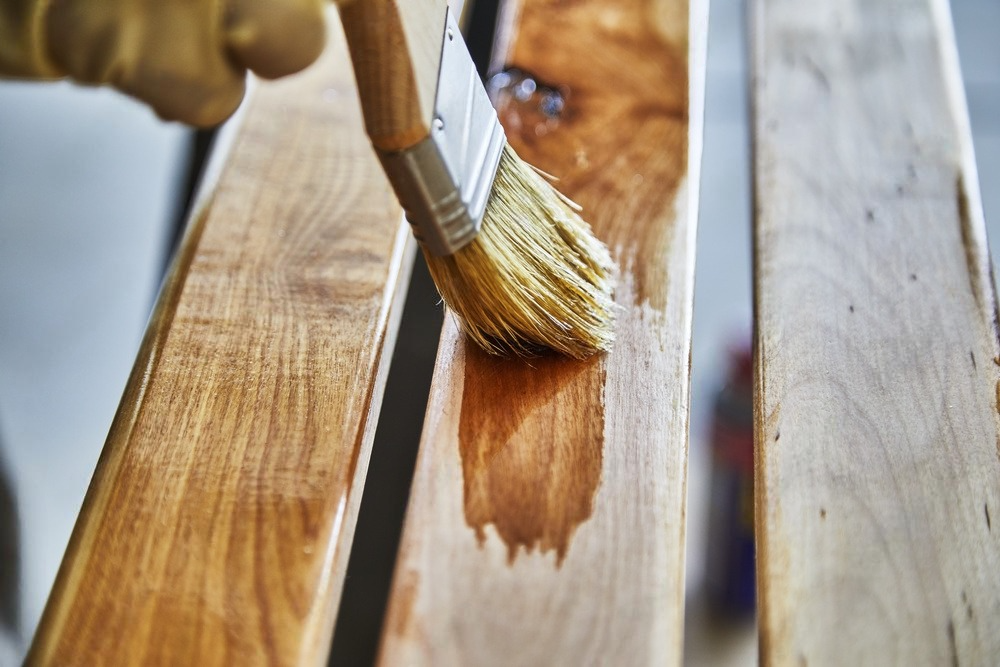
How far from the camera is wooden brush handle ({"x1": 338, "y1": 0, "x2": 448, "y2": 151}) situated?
0.68m

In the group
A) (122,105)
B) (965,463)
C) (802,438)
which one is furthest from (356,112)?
(122,105)

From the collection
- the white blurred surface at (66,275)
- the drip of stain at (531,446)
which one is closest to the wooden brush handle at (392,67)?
the drip of stain at (531,446)

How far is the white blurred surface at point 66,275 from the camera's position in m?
1.34

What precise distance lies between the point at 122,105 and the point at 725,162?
3.75ft

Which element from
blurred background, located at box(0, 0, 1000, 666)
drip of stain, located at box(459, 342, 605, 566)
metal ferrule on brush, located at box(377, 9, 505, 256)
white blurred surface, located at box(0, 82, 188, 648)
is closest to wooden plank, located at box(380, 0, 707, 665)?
drip of stain, located at box(459, 342, 605, 566)

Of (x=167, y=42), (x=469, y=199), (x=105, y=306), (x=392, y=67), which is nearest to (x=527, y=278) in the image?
(x=469, y=199)

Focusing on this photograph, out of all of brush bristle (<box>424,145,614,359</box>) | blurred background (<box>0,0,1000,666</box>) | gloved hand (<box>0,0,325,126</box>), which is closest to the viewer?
gloved hand (<box>0,0,325,126</box>)

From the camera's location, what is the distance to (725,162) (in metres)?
1.85

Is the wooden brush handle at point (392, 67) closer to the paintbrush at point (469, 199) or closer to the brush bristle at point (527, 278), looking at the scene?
the paintbrush at point (469, 199)

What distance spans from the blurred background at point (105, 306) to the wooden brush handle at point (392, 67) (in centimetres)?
52

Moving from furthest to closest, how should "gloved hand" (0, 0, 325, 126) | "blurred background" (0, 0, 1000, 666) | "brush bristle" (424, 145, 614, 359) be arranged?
1. "blurred background" (0, 0, 1000, 666)
2. "brush bristle" (424, 145, 614, 359)
3. "gloved hand" (0, 0, 325, 126)

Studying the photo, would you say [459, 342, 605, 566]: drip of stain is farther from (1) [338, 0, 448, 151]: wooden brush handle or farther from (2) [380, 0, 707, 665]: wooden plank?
(1) [338, 0, 448, 151]: wooden brush handle

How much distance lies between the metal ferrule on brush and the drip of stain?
0.43 feet

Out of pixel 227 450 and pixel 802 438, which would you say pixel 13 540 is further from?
pixel 802 438
